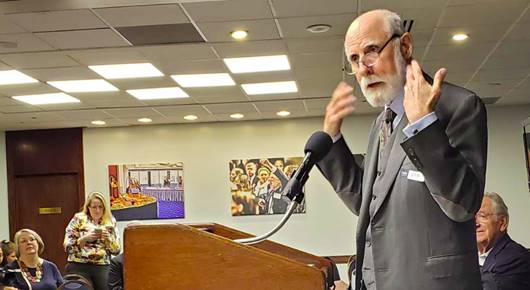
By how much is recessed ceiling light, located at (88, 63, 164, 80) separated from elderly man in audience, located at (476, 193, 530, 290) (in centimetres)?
431

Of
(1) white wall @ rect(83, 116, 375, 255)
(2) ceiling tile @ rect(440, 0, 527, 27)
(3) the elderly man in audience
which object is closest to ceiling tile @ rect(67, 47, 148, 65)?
(2) ceiling tile @ rect(440, 0, 527, 27)

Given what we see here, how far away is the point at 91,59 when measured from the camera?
6.38 meters

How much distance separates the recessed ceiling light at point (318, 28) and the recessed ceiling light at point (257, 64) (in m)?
0.97

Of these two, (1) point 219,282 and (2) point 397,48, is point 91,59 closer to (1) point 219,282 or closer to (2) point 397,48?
(1) point 219,282

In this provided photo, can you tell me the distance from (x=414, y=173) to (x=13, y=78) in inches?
252

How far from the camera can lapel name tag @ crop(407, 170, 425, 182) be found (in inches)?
54.8


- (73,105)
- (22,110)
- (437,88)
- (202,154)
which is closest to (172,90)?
(73,105)

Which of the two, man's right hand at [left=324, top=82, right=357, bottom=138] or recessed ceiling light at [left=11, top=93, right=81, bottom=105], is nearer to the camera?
man's right hand at [left=324, top=82, right=357, bottom=138]

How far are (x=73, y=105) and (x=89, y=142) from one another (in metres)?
2.32

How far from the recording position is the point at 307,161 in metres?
1.64

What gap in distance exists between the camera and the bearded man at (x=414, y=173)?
129cm

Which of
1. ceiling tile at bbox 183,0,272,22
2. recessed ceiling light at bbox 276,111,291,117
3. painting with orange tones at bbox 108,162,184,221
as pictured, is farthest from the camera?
painting with orange tones at bbox 108,162,184,221

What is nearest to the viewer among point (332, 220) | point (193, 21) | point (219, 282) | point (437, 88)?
point (437, 88)

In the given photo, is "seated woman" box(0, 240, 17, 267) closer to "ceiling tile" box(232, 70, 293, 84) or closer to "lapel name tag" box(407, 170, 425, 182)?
"ceiling tile" box(232, 70, 293, 84)
